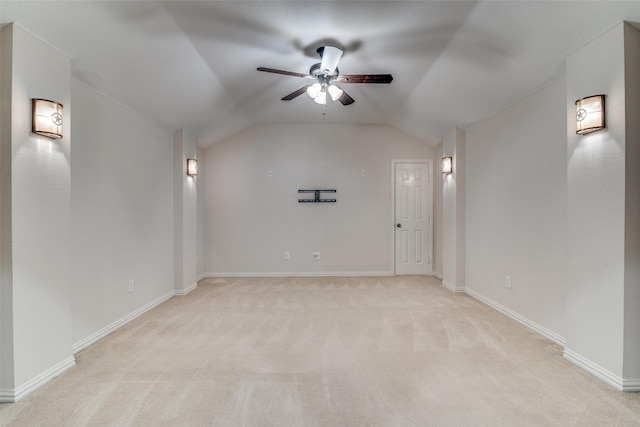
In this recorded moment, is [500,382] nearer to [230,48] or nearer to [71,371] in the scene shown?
[71,371]

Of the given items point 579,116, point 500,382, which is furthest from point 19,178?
point 579,116

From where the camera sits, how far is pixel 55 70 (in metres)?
2.23

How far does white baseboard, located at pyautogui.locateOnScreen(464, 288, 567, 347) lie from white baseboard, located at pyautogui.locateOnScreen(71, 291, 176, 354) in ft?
13.2

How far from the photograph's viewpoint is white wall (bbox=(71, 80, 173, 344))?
8.75 ft

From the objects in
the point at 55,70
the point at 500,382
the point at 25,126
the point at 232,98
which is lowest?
the point at 500,382

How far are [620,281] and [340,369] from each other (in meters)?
1.98

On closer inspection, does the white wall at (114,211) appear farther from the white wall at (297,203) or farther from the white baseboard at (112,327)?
the white wall at (297,203)

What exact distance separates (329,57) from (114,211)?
2.57 metres

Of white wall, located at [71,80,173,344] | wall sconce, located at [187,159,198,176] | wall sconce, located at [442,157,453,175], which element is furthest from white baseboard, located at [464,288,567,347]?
wall sconce, located at [187,159,198,176]

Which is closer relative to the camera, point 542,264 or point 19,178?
point 19,178

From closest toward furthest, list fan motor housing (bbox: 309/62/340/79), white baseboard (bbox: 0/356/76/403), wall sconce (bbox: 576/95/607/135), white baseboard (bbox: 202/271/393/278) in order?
white baseboard (bbox: 0/356/76/403), wall sconce (bbox: 576/95/607/135), fan motor housing (bbox: 309/62/340/79), white baseboard (bbox: 202/271/393/278)

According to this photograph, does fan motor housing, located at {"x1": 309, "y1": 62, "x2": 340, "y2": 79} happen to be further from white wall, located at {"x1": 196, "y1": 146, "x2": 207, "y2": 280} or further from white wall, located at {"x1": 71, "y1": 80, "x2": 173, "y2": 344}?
white wall, located at {"x1": 196, "y1": 146, "x2": 207, "y2": 280}

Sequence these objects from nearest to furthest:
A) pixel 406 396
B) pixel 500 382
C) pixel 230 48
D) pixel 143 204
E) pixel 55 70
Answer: pixel 406 396
pixel 500 382
pixel 55 70
pixel 230 48
pixel 143 204

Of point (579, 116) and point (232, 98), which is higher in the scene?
point (232, 98)
